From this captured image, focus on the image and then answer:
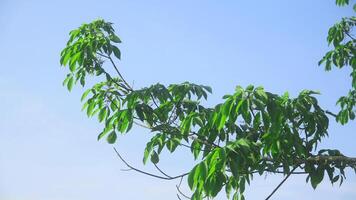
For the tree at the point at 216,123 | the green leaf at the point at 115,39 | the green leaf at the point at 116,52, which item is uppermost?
the green leaf at the point at 115,39

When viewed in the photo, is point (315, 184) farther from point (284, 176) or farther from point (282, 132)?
point (282, 132)

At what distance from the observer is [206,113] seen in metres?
4.08

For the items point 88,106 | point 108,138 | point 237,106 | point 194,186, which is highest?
point 88,106

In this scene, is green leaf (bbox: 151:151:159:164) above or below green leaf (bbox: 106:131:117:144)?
below

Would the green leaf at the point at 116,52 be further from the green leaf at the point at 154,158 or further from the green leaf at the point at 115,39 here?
the green leaf at the point at 154,158

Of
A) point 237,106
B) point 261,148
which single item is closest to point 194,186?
point 237,106

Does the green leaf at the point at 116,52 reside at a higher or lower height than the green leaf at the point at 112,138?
higher

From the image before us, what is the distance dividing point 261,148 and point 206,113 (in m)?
0.61

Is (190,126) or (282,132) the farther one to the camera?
(190,126)

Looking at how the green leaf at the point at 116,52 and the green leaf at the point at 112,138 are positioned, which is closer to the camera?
the green leaf at the point at 112,138

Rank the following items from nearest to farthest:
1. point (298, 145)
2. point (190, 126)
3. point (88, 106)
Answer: point (298, 145)
point (190, 126)
point (88, 106)

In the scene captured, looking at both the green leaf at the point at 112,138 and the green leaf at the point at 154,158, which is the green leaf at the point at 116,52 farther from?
the green leaf at the point at 154,158

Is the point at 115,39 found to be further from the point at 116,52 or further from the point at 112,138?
the point at 112,138

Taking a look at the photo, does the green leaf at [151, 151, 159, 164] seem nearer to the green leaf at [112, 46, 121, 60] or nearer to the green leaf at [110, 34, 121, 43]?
the green leaf at [112, 46, 121, 60]
